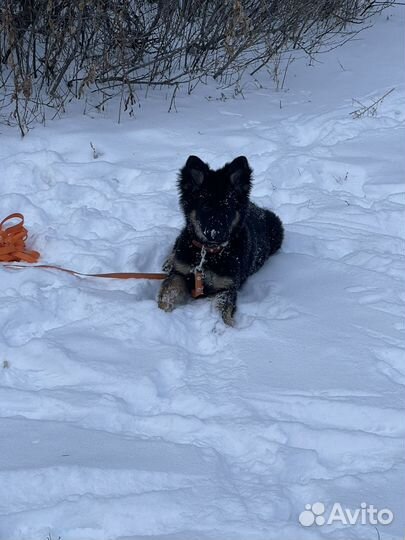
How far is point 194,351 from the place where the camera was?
174 inches

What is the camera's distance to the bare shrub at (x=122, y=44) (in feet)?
25.3

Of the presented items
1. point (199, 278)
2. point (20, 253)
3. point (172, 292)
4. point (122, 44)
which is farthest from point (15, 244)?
point (122, 44)

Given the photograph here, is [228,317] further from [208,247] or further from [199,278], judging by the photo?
[208,247]

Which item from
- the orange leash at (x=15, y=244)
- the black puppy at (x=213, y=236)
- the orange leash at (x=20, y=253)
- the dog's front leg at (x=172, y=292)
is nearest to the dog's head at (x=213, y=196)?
the black puppy at (x=213, y=236)

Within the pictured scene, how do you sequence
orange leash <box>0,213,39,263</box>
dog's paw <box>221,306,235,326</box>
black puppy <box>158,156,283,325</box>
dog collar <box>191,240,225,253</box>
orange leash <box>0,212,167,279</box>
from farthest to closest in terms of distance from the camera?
orange leash <box>0,213,39,263</box> → orange leash <box>0,212,167,279</box> → dog collar <box>191,240,225,253</box> → black puppy <box>158,156,283,325</box> → dog's paw <box>221,306,235,326</box>

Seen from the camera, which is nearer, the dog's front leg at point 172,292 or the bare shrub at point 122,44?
the dog's front leg at point 172,292

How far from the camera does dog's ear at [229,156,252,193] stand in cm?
487

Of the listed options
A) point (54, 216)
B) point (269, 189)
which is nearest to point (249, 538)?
point (54, 216)

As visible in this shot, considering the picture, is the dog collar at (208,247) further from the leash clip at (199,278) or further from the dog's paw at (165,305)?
the dog's paw at (165,305)

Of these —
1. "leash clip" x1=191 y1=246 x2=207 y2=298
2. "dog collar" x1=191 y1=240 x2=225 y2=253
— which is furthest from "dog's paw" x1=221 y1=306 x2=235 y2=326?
"dog collar" x1=191 y1=240 x2=225 y2=253

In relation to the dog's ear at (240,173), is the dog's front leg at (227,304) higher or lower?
lower

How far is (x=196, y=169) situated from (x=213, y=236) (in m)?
0.49

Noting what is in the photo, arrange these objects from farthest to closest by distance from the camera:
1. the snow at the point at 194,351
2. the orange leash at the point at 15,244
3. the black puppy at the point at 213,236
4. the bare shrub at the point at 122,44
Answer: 1. the bare shrub at the point at 122,44
2. the orange leash at the point at 15,244
3. the black puppy at the point at 213,236
4. the snow at the point at 194,351

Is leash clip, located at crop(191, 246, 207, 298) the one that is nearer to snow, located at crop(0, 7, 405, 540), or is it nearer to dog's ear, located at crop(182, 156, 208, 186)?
snow, located at crop(0, 7, 405, 540)
